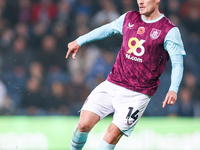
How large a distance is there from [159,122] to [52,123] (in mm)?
2233

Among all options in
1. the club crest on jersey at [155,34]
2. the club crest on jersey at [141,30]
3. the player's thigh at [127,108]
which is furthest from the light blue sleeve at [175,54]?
the player's thigh at [127,108]

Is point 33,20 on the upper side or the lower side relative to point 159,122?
upper

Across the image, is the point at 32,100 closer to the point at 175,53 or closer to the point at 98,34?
the point at 98,34

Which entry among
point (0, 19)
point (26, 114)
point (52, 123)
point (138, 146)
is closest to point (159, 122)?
point (138, 146)

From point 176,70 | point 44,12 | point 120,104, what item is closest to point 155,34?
point 176,70

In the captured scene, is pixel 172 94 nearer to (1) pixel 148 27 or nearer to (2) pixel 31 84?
(1) pixel 148 27

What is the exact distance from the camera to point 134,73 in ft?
12.9

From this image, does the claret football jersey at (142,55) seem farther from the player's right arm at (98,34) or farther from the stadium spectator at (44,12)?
the stadium spectator at (44,12)

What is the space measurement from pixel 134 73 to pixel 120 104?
0.39 metres

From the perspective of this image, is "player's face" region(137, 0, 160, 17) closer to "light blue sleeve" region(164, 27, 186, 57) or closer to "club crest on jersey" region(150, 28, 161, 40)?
"club crest on jersey" region(150, 28, 161, 40)

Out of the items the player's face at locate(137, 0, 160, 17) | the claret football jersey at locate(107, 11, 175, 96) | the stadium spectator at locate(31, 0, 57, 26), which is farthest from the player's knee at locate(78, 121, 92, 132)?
the stadium spectator at locate(31, 0, 57, 26)

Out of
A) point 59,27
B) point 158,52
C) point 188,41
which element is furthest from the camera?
point 188,41

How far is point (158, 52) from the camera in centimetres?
385

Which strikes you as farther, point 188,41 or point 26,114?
point 188,41
